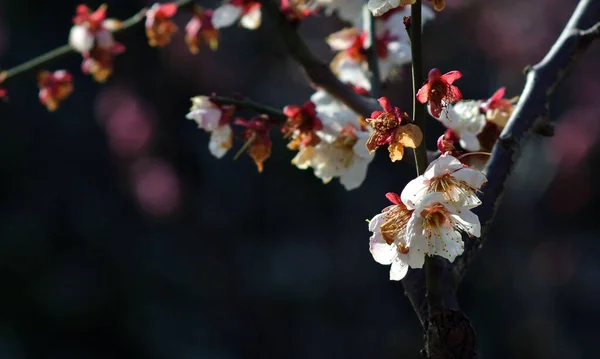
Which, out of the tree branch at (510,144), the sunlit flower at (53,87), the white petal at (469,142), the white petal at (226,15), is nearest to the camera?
the tree branch at (510,144)

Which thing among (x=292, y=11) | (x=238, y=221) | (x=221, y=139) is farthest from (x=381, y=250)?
(x=238, y=221)

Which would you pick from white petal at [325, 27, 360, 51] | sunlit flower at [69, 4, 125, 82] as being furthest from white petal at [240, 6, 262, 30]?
sunlit flower at [69, 4, 125, 82]

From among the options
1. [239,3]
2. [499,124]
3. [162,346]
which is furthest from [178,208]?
[499,124]

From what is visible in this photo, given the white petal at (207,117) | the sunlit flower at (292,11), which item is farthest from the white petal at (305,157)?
the sunlit flower at (292,11)

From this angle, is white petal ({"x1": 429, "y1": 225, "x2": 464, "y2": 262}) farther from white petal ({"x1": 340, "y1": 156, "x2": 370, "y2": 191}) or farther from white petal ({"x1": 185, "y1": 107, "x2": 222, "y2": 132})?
white petal ({"x1": 185, "y1": 107, "x2": 222, "y2": 132})

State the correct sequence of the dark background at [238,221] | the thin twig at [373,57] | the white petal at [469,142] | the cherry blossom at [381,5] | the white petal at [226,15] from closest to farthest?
the cherry blossom at [381,5]
the white petal at [469,142]
the thin twig at [373,57]
the white petal at [226,15]
the dark background at [238,221]

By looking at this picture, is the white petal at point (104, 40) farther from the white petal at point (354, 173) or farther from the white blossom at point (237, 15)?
the white petal at point (354, 173)

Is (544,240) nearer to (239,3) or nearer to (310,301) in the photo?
(310,301)
